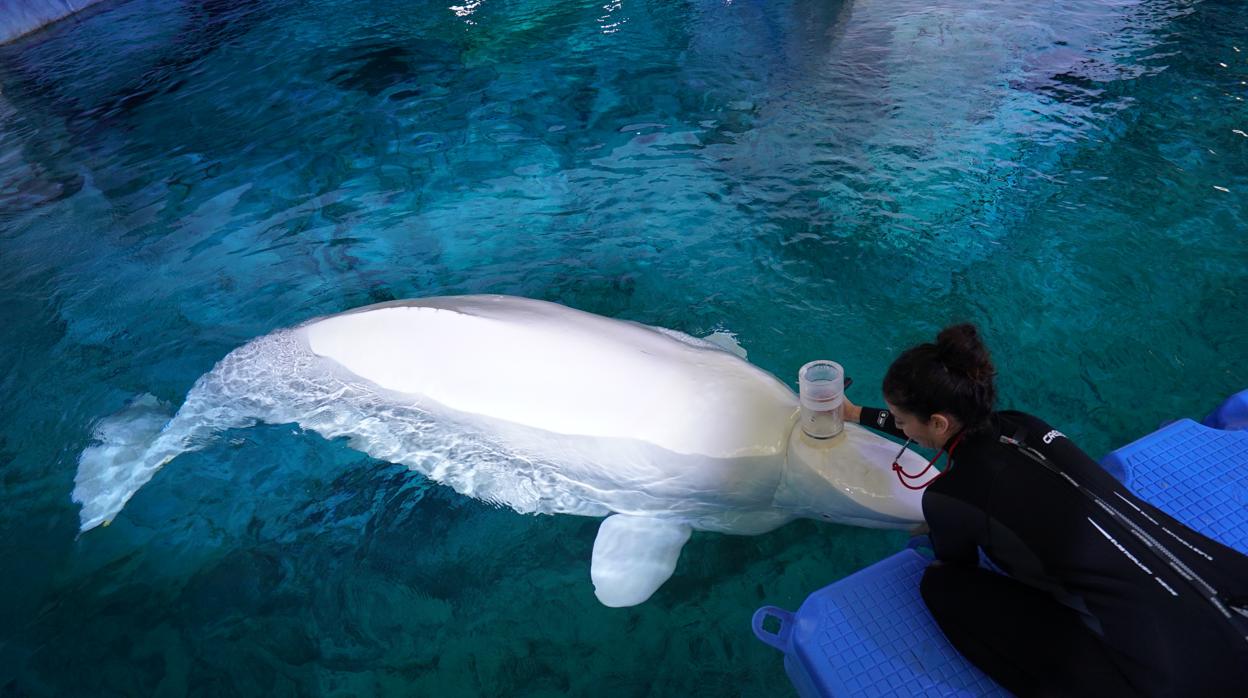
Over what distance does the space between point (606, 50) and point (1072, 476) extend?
10.8m

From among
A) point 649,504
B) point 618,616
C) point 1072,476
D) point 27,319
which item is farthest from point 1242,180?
point 27,319

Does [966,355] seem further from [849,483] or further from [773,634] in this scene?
[773,634]

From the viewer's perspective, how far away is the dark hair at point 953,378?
2521mm

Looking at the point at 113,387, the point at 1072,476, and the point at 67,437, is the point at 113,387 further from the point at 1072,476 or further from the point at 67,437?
the point at 1072,476

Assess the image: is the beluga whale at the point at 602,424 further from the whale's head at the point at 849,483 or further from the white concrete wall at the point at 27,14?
the white concrete wall at the point at 27,14

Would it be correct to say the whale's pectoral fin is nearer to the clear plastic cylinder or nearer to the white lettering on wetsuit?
the clear plastic cylinder

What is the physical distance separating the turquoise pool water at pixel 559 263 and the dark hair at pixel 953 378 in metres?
1.53

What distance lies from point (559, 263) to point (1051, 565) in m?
4.70

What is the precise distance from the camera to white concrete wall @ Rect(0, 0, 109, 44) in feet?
54.9

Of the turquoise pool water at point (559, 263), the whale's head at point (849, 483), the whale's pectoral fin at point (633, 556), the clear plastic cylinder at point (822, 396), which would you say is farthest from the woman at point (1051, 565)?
the whale's pectoral fin at point (633, 556)

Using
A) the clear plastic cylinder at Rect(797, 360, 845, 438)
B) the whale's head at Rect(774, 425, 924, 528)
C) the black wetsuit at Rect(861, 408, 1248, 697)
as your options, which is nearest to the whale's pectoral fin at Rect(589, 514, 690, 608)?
the whale's head at Rect(774, 425, 924, 528)

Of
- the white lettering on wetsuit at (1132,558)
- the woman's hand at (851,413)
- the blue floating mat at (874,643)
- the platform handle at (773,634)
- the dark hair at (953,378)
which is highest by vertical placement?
the dark hair at (953,378)

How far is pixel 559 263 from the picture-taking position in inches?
252

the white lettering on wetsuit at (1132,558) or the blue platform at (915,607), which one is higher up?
the white lettering on wetsuit at (1132,558)
